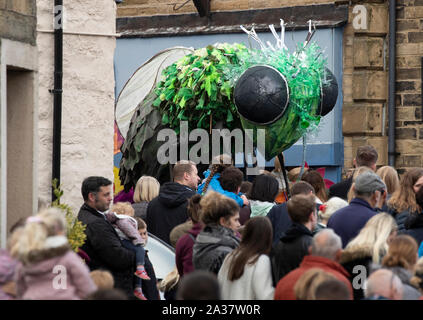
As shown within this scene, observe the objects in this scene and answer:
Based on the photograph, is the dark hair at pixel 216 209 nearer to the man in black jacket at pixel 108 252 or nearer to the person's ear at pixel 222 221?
the person's ear at pixel 222 221

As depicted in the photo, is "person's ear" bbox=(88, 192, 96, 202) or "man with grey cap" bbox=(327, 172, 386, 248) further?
"person's ear" bbox=(88, 192, 96, 202)

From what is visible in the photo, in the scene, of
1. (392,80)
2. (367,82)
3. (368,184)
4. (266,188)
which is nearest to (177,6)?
(367,82)

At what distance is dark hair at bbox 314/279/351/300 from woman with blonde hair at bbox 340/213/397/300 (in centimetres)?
119

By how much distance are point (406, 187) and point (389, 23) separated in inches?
296

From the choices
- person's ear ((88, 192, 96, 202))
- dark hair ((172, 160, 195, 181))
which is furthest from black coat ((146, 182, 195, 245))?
person's ear ((88, 192, 96, 202))

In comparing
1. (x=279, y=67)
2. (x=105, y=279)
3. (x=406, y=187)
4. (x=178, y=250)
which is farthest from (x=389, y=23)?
(x=105, y=279)

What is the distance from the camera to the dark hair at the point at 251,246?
6.04 meters

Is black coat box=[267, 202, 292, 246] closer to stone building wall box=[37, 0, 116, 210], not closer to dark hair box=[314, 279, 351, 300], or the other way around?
stone building wall box=[37, 0, 116, 210]

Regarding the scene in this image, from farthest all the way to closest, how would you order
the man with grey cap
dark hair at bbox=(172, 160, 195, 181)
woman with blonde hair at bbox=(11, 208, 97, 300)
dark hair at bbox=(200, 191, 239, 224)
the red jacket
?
dark hair at bbox=(172, 160, 195, 181) → the man with grey cap → dark hair at bbox=(200, 191, 239, 224) → the red jacket → woman with blonde hair at bbox=(11, 208, 97, 300)

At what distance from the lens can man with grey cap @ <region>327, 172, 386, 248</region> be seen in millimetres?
6984

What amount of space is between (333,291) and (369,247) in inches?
52.8

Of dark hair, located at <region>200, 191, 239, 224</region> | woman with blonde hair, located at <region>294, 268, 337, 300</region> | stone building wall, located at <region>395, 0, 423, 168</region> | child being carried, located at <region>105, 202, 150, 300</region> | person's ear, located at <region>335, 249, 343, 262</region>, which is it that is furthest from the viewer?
stone building wall, located at <region>395, 0, 423, 168</region>

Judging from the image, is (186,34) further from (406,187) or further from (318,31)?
(406,187)

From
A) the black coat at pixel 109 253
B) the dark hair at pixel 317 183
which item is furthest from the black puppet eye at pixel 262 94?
the black coat at pixel 109 253
